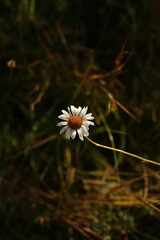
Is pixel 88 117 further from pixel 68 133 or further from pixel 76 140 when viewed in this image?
pixel 76 140

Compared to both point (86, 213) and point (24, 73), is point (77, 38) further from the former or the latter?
point (86, 213)

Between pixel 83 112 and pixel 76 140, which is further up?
pixel 76 140

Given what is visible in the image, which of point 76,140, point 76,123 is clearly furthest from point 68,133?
point 76,140

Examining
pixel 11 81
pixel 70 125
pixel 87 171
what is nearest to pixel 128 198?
pixel 87 171

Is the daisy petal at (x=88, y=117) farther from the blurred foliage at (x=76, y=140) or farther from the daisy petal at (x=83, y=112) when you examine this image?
the blurred foliage at (x=76, y=140)

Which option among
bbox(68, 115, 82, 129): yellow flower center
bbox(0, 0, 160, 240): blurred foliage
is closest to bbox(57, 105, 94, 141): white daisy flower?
bbox(68, 115, 82, 129): yellow flower center

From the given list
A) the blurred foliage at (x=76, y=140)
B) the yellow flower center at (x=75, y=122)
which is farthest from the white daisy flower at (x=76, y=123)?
the blurred foliage at (x=76, y=140)
